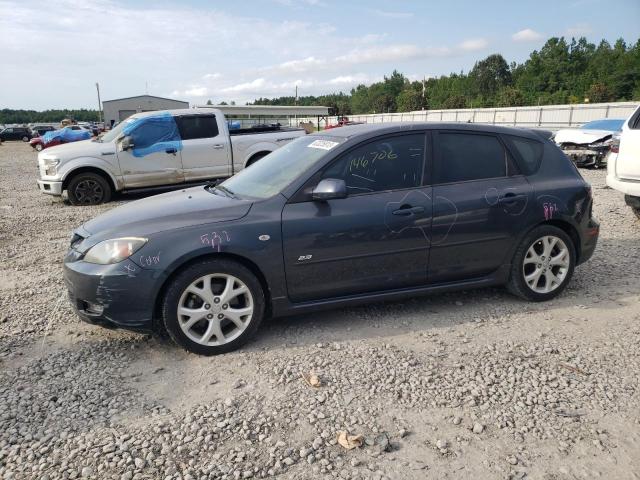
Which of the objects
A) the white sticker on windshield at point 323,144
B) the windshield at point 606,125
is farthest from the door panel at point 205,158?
the windshield at point 606,125

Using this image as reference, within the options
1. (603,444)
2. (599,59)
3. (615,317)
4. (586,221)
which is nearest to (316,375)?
(603,444)

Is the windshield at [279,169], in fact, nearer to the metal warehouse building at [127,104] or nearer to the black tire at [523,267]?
the black tire at [523,267]

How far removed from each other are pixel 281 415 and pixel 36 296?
10.7 feet

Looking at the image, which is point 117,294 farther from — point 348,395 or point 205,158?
point 205,158

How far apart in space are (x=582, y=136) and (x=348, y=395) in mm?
13625

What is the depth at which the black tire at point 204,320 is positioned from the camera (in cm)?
357

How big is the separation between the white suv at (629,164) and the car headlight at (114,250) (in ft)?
20.9

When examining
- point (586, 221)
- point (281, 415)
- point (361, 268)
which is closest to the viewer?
point (281, 415)

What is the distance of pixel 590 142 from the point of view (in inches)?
548

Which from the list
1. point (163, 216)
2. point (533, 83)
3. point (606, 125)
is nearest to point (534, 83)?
point (533, 83)

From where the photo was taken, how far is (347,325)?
419 centimetres

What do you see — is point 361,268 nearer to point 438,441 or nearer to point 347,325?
point 347,325

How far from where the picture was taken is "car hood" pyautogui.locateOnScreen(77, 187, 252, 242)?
3.68m

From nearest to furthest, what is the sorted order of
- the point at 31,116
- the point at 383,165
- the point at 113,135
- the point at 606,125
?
1. the point at 383,165
2. the point at 113,135
3. the point at 606,125
4. the point at 31,116
